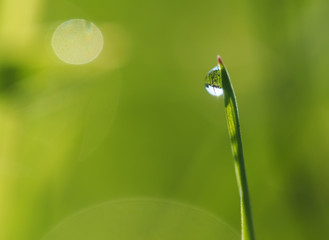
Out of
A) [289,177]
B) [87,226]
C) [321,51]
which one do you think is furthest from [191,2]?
[87,226]

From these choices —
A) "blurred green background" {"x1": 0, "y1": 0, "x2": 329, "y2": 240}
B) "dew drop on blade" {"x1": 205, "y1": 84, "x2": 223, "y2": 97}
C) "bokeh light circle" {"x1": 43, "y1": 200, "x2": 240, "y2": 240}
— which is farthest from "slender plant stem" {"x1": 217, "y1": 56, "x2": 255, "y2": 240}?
"bokeh light circle" {"x1": 43, "y1": 200, "x2": 240, "y2": 240}

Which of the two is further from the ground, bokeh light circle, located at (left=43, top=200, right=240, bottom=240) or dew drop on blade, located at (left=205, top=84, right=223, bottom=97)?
dew drop on blade, located at (left=205, top=84, right=223, bottom=97)

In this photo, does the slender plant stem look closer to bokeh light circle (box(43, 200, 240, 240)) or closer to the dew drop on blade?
the dew drop on blade

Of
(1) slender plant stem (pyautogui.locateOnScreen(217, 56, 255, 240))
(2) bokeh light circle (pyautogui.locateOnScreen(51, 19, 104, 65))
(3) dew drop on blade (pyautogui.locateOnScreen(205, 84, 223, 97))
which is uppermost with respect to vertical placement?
(2) bokeh light circle (pyautogui.locateOnScreen(51, 19, 104, 65))

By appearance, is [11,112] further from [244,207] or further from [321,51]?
[321,51]

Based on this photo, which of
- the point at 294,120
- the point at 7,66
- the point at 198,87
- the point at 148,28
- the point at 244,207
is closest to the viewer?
the point at 244,207

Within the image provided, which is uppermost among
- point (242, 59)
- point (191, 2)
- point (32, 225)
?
point (191, 2)
